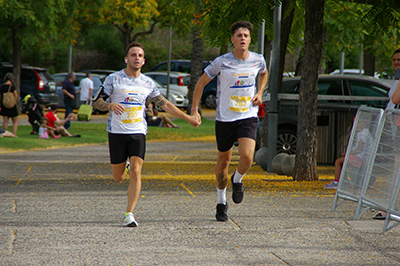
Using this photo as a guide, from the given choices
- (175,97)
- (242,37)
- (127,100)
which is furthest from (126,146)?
(175,97)

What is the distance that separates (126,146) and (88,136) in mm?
11025

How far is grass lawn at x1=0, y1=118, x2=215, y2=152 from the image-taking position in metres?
14.1

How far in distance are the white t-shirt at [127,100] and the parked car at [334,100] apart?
5.70 m

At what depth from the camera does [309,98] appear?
9055 mm

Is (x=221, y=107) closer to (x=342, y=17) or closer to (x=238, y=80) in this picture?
(x=238, y=80)

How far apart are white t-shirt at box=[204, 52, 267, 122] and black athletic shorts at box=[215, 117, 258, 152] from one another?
0.05m

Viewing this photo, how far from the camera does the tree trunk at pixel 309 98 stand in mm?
8906

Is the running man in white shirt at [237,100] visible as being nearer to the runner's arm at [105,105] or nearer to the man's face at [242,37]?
the man's face at [242,37]

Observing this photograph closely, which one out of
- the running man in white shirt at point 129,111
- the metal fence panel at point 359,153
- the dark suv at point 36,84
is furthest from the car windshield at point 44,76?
the metal fence panel at point 359,153

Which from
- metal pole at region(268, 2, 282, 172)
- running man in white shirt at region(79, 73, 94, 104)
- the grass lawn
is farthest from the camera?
running man in white shirt at region(79, 73, 94, 104)

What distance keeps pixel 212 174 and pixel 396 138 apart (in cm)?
497

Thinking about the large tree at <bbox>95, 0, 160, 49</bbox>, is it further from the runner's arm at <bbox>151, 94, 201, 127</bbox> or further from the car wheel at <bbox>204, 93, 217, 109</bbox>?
the runner's arm at <bbox>151, 94, 201, 127</bbox>

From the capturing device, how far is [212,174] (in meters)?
10.2

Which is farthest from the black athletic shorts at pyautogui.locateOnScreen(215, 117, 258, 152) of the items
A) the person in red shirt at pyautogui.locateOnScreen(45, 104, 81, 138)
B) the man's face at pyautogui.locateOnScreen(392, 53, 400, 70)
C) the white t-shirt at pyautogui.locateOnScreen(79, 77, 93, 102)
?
the white t-shirt at pyautogui.locateOnScreen(79, 77, 93, 102)
